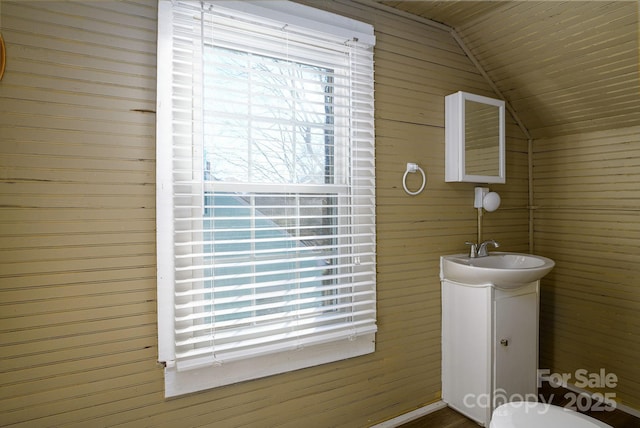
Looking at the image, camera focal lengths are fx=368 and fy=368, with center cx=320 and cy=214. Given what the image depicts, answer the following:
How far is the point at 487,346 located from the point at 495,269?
1.54ft

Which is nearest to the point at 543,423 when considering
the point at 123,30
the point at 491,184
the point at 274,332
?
the point at 274,332

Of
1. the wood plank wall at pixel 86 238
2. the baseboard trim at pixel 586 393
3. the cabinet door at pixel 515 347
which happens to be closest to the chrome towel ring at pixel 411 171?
the cabinet door at pixel 515 347

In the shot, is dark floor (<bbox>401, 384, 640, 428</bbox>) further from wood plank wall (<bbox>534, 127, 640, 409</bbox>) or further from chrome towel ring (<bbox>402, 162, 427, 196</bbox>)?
chrome towel ring (<bbox>402, 162, 427, 196</bbox>)

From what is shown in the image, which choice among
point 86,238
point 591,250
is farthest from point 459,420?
point 86,238

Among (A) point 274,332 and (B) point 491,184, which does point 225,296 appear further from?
(B) point 491,184

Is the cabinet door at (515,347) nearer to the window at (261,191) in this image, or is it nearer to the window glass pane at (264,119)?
the window at (261,191)

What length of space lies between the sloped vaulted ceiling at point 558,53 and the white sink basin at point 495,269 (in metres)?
1.04

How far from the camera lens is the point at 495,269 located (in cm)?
195

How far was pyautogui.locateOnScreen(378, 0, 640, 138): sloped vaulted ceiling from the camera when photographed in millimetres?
1948

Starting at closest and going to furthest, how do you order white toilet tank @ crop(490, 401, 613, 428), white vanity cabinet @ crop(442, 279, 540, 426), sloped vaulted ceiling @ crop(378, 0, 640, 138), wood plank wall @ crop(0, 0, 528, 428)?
wood plank wall @ crop(0, 0, 528, 428), white toilet tank @ crop(490, 401, 613, 428), sloped vaulted ceiling @ crop(378, 0, 640, 138), white vanity cabinet @ crop(442, 279, 540, 426)

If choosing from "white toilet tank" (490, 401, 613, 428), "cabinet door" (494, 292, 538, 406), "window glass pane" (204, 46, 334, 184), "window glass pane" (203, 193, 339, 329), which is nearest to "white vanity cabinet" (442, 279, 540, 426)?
"cabinet door" (494, 292, 538, 406)

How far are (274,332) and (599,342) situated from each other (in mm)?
2213

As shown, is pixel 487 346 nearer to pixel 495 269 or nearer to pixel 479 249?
pixel 495 269

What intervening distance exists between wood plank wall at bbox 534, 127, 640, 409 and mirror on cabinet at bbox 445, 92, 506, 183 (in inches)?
22.7
